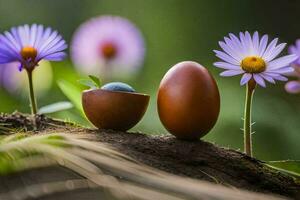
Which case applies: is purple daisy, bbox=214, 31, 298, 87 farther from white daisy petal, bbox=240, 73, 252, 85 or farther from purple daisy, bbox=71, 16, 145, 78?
purple daisy, bbox=71, 16, 145, 78

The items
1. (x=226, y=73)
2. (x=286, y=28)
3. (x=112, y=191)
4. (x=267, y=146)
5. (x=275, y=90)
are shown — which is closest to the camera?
(x=112, y=191)

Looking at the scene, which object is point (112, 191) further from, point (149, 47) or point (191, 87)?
point (149, 47)

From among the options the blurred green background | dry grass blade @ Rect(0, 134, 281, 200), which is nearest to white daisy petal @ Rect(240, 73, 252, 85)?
dry grass blade @ Rect(0, 134, 281, 200)

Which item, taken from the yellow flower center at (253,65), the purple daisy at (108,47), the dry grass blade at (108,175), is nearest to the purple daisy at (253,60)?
the yellow flower center at (253,65)

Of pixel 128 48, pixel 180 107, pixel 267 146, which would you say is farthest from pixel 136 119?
pixel 267 146

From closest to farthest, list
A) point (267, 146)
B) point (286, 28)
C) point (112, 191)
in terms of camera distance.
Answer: point (112, 191), point (267, 146), point (286, 28)

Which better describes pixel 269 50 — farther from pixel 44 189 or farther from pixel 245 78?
pixel 44 189
